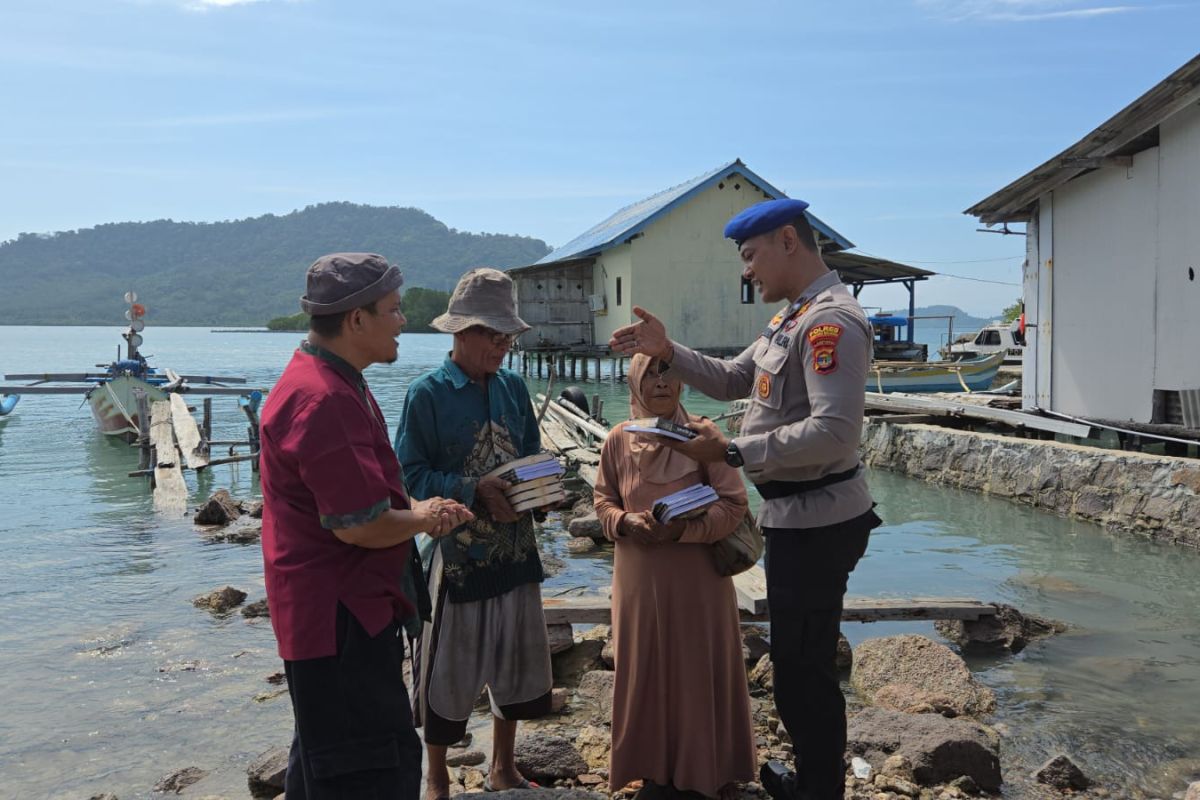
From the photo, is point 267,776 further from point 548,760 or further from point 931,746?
point 931,746

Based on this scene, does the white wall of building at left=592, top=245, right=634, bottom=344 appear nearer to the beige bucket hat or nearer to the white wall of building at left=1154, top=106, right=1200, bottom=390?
the white wall of building at left=1154, top=106, right=1200, bottom=390

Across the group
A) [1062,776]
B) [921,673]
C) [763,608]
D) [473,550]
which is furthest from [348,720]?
[921,673]

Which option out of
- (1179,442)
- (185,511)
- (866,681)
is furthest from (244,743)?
(1179,442)

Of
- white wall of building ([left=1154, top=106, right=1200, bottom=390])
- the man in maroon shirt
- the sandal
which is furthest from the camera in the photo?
white wall of building ([left=1154, top=106, right=1200, bottom=390])

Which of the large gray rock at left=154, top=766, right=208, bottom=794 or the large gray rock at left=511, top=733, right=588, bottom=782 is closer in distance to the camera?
the large gray rock at left=511, top=733, right=588, bottom=782

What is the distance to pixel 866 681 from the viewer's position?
5559 millimetres

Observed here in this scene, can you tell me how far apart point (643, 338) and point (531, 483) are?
2.29 feet

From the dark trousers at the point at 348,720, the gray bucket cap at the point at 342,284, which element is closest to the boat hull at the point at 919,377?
the gray bucket cap at the point at 342,284

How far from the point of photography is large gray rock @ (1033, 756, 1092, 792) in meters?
4.18

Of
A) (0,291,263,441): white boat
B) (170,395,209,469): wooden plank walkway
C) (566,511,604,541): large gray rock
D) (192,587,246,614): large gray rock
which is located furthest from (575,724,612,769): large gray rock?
(0,291,263,441): white boat

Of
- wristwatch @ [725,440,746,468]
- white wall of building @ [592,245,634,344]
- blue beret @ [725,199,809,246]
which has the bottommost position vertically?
wristwatch @ [725,440,746,468]

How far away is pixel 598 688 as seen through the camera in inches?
209

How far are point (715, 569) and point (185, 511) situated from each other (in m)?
12.0

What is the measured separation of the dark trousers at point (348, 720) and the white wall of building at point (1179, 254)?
10811 millimetres
